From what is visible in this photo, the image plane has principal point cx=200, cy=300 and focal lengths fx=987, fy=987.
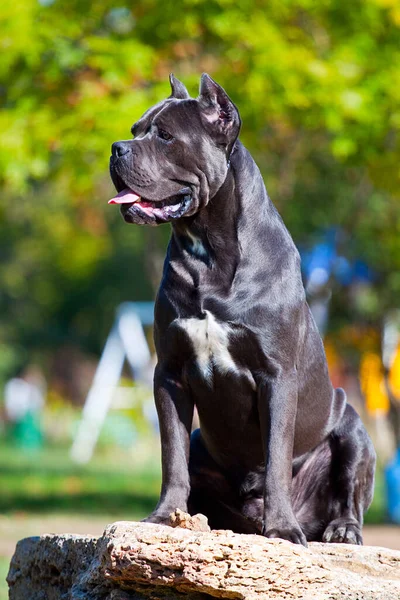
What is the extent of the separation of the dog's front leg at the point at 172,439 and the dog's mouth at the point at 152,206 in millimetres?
616

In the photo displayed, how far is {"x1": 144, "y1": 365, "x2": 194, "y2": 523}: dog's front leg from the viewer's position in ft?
12.8

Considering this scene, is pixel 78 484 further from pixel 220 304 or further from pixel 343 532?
pixel 220 304

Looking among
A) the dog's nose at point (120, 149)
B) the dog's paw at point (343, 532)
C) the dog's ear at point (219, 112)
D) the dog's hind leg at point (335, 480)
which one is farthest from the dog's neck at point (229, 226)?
the dog's paw at point (343, 532)

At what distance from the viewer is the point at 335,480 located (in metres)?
4.44

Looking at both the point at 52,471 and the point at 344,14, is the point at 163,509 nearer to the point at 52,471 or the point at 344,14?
the point at 344,14

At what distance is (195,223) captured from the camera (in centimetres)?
403

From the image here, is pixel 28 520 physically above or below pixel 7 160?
below

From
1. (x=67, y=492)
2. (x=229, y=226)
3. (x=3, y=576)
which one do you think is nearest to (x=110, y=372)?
(x=67, y=492)

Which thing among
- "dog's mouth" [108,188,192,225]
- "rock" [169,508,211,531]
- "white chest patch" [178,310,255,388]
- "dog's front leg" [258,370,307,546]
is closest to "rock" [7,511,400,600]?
"rock" [169,508,211,531]

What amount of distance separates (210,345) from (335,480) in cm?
103

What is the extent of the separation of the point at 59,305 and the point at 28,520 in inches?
859

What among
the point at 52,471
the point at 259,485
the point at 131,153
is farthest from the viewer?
the point at 52,471

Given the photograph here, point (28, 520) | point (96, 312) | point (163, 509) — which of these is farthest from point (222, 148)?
point (96, 312)

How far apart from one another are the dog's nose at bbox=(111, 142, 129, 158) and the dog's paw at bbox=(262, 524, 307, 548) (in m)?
1.53
